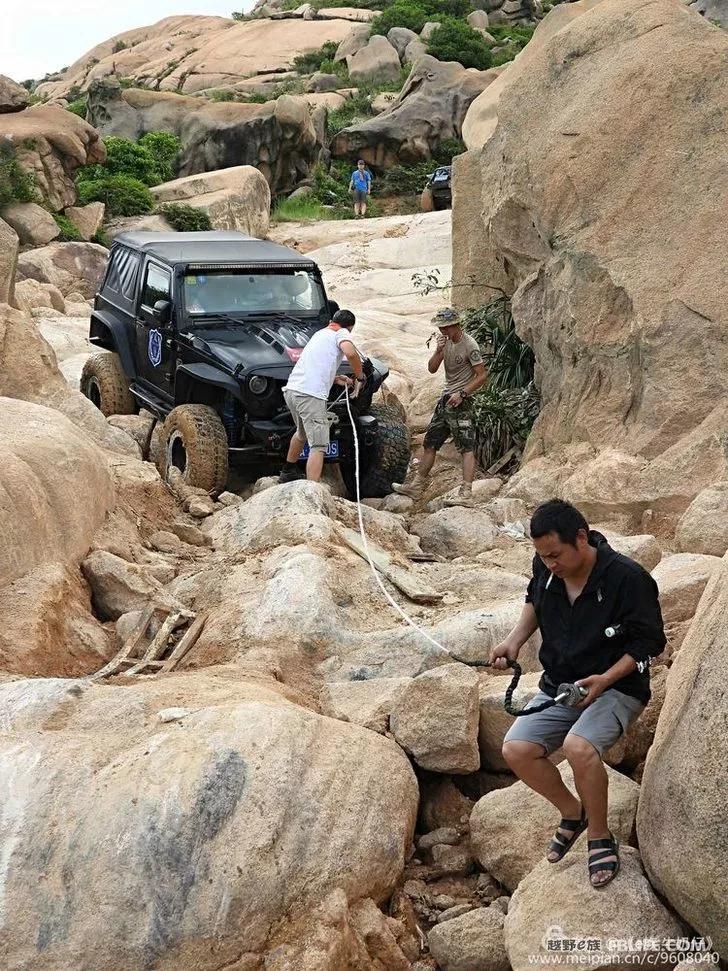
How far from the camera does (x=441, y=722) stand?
559 cm

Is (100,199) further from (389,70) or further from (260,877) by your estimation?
(260,877)

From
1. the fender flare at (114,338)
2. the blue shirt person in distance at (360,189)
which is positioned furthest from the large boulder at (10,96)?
the fender flare at (114,338)

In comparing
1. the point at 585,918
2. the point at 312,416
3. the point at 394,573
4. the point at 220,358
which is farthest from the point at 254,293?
the point at 585,918

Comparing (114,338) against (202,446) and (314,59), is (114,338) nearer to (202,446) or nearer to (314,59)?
(202,446)

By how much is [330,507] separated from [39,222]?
595 inches

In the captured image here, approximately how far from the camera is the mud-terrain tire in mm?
9914

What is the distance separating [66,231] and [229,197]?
349 cm

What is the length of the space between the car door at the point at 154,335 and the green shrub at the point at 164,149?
17006 mm

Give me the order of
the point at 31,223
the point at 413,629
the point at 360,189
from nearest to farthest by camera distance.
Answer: the point at 413,629 < the point at 31,223 < the point at 360,189

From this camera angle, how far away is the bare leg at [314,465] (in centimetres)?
948

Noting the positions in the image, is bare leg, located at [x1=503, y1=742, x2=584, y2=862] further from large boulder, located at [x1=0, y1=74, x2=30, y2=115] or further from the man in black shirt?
large boulder, located at [x1=0, y1=74, x2=30, y2=115]

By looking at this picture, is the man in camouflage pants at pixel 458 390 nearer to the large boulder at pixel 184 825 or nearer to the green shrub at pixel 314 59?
the large boulder at pixel 184 825

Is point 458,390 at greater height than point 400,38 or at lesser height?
lesser

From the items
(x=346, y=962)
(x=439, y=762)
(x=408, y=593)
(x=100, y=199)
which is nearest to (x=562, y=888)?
(x=346, y=962)
